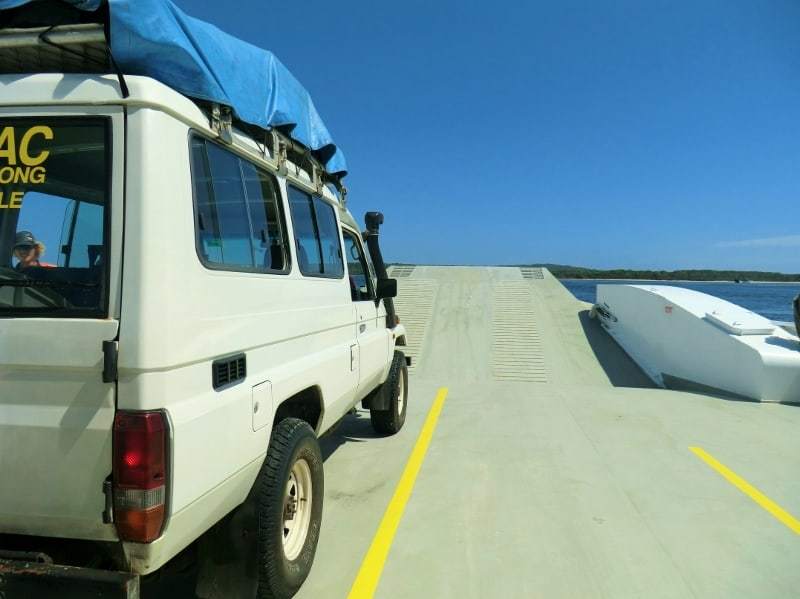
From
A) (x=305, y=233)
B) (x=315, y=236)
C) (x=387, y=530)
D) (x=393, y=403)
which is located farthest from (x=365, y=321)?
(x=387, y=530)

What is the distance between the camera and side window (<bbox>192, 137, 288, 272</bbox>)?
2389 millimetres

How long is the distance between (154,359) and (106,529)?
629 millimetres

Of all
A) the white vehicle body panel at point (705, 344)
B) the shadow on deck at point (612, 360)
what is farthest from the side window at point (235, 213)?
the shadow on deck at point (612, 360)

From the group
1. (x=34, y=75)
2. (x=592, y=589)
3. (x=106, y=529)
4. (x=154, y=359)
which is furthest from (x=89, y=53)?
(x=592, y=589)

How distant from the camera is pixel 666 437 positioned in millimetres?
6355

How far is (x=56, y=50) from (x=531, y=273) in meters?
17.0

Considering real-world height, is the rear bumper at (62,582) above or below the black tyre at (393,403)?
above

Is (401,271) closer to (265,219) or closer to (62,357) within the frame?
(265,219)

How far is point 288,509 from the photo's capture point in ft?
10.0

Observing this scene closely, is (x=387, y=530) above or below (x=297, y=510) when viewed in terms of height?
below

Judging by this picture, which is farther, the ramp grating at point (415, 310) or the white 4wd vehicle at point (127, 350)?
the ramp grating at point (415, 310)

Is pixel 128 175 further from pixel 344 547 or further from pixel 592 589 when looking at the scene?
pixel 592 589

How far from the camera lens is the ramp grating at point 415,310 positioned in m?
12.3

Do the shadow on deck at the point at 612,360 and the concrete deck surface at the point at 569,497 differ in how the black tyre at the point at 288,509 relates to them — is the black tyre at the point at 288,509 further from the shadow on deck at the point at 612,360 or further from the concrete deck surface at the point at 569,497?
the shadow on deck at the point at 612,360
